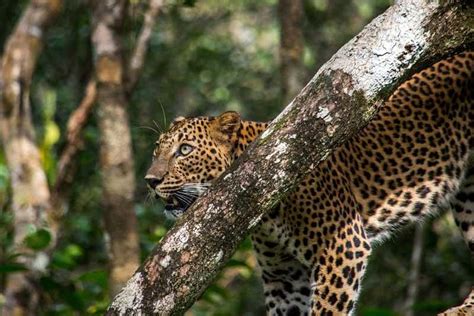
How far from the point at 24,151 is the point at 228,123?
134 inches

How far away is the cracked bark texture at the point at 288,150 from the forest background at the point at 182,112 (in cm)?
307

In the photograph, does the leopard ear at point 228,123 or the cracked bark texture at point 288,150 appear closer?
the cracked bark texture at point 288,150

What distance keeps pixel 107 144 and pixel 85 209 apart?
19.3 ft

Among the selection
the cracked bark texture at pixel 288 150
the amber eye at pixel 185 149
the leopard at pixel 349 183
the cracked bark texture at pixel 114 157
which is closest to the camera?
the cracked bark texture at pixel 288 150

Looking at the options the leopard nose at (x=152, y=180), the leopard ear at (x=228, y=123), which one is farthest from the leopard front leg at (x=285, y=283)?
the leopard nose at (x=152, y=180)

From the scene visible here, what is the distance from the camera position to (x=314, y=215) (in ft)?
23.9

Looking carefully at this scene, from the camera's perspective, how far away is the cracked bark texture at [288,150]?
4914 millimetres

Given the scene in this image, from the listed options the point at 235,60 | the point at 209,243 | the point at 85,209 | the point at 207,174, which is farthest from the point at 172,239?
the point at 235,60

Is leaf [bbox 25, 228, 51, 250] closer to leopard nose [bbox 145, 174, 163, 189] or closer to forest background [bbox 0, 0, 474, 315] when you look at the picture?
forest background [bbox 0, 0, 474, 315]

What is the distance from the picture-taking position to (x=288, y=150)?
499cm

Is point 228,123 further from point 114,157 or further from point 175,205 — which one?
point 114,157

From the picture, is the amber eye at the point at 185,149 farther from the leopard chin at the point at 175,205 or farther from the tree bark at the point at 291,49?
the tree bark at the point at 291,49

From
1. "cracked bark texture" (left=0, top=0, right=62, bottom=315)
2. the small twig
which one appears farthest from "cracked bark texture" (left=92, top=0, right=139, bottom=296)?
"cracked bark texture" (left=0, top=0, right=62, bottom=315)

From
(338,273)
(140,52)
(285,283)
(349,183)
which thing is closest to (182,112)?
(140,52)
